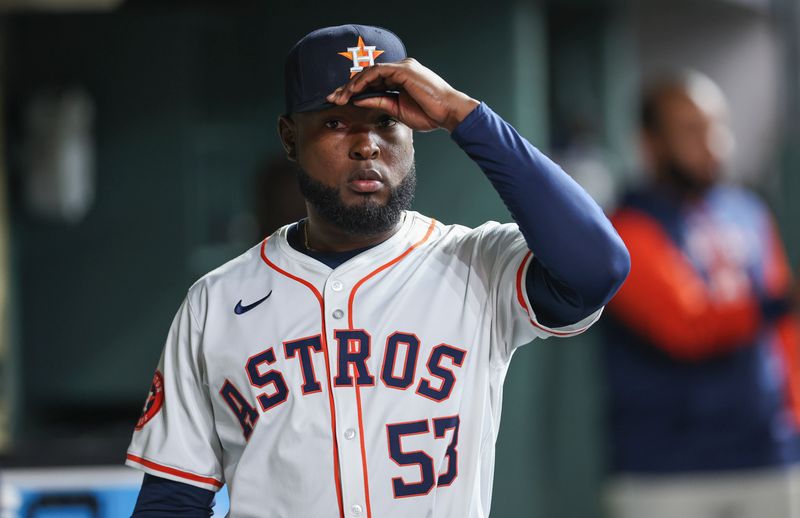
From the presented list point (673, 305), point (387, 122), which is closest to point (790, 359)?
point (673, 305)

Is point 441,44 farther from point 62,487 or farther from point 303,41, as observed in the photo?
point 62,487

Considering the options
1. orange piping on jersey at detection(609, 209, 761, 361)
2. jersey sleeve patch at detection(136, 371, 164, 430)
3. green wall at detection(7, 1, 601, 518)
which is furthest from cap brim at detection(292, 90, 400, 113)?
green wall at detection(7, 1, 601, 518)

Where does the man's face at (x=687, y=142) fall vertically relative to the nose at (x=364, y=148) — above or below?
above

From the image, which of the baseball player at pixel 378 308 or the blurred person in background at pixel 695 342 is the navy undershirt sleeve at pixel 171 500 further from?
the blurred person in background at pixel 695 342

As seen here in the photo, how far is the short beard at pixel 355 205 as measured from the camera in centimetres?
118

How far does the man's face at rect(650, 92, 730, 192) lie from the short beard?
7.83ft

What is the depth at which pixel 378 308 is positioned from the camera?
127 centimetres

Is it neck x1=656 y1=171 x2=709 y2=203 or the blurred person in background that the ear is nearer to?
the blurred person in background

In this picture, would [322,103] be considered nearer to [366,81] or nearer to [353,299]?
[366,81]

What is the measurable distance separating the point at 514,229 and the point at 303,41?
0.33 meters

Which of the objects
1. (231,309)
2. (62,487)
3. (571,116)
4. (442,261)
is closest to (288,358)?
(231,309)

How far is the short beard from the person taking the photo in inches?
46.6

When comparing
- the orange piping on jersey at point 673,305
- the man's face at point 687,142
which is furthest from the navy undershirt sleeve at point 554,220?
the man's face at point 687,142

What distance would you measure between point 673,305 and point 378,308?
223 cm
